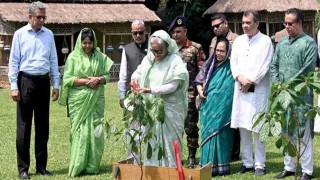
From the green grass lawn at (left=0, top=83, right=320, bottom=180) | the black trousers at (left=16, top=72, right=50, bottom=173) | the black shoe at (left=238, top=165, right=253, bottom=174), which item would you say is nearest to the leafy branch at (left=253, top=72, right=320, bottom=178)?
the green grass lawn at (left=0, top=83, right=320, bottom=180)

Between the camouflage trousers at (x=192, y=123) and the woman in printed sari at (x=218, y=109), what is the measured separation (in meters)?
0.46

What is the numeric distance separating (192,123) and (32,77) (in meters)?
2.04

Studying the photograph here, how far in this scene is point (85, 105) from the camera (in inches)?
305

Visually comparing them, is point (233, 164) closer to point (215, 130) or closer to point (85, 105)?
point (215, 130)

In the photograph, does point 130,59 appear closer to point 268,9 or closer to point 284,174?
point 284,174

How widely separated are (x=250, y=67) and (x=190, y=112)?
112 cm

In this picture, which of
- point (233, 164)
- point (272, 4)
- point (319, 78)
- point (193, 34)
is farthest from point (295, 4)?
point (319, 78)

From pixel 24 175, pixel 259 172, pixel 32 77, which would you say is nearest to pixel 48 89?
pixel 32 77

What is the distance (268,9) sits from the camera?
24.9 m

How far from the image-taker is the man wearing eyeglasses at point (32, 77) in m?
7.51

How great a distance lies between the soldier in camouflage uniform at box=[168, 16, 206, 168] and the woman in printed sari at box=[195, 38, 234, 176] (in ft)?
1.35

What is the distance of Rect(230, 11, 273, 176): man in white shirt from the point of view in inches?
294

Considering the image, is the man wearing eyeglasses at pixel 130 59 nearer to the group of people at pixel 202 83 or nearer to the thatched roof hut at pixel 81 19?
the group of people at pixel 202 83

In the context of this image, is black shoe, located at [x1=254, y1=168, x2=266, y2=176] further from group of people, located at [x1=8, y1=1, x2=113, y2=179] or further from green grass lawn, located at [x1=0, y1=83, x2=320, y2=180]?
group of people, located at [x1=8, y1=1, x2=113, y2=179]
